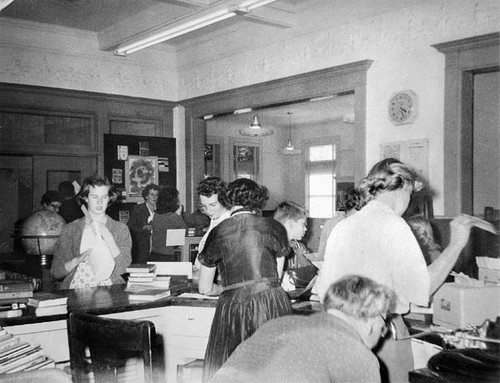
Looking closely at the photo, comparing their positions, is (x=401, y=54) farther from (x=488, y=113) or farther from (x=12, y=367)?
(x=12, y=367)

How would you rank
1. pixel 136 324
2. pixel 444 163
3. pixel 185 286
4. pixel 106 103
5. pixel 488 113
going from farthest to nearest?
pixel 106 103
pixel 488 113
pixel 444 163
pixel 185 286
pixel 136 324

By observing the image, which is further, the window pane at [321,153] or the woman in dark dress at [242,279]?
the window pane at [321,153]

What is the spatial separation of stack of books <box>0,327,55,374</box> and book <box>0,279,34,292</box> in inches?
37.8

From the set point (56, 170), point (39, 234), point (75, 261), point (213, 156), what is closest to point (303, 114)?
point (213, 156)

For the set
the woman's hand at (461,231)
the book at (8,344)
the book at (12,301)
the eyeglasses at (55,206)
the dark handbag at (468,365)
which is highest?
the woman's hand at (461,231)

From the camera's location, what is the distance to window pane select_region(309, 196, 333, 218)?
13.3m

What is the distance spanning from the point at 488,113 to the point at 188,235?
3.87 metres

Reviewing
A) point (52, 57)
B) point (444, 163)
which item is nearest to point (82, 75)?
point (52, 57)

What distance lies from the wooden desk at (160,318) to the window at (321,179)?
374 inches

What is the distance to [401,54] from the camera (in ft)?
17.9

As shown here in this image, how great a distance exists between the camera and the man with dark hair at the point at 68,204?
22.4ft

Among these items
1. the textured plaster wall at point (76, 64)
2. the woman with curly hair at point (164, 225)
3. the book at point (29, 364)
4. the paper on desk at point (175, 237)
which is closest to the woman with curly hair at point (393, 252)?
the book at point (29, 364)

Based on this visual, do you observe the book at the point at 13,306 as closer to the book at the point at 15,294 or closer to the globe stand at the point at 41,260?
the book at the point at 15,294

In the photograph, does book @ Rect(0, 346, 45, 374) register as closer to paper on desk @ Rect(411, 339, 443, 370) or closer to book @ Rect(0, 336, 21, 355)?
book @ Rect(0, 336, 21, 355)
